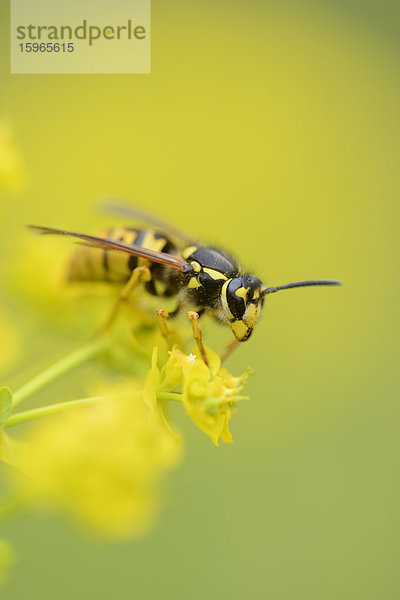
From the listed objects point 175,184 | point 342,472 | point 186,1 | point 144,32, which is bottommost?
point 342,472

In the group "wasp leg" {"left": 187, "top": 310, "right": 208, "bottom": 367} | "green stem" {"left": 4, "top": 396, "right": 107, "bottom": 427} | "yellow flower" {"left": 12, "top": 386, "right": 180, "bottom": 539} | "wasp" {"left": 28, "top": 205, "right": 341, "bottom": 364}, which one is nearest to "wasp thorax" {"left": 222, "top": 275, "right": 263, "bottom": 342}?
"wasp" {"left": 28, "top": 205, "right": 341, "bottom": 364}

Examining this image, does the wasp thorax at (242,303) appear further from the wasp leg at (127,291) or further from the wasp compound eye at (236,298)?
the wasp leg at (127,291)

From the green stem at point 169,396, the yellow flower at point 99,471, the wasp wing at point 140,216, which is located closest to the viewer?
the yellow flower at point 99,471

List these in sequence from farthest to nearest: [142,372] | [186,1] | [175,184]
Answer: [186,1], [175,184], [142,372]

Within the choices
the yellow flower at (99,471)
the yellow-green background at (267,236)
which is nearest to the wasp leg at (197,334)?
the yellow flower at (99,471)

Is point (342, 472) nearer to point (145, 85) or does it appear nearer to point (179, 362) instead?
point (179, 362)

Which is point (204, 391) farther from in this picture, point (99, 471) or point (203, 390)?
point (99, 471)

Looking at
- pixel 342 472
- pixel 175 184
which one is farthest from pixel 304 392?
pixel 175 184

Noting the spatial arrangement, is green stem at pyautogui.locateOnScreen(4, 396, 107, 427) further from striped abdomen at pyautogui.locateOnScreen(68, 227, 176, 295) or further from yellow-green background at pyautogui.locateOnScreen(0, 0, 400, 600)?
yellow-green background at pyautogui.locateOnScreen(0, 0, 400, 600)
